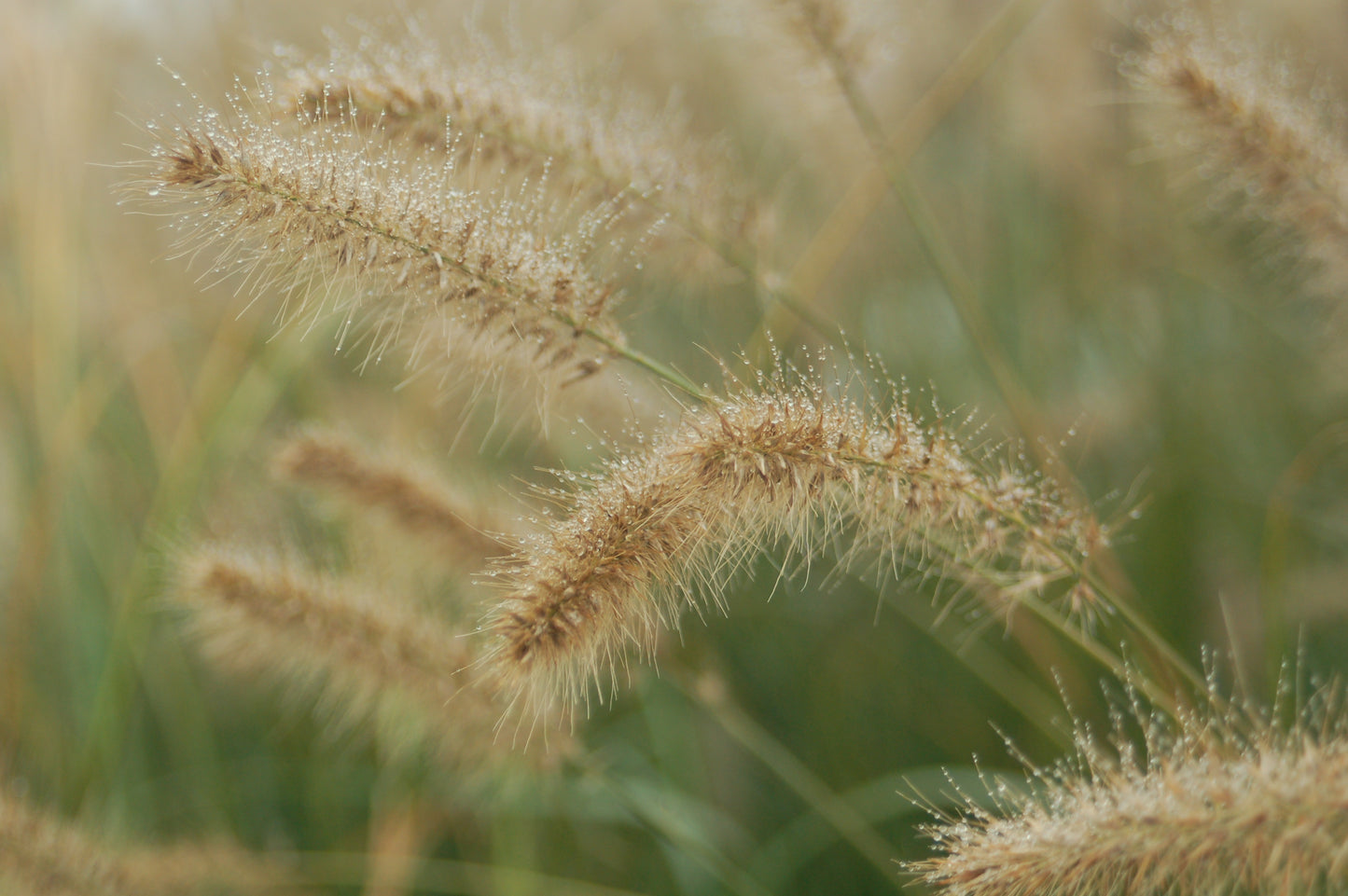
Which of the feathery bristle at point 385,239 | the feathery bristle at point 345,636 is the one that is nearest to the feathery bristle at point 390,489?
the feathery bristle at point 345,636

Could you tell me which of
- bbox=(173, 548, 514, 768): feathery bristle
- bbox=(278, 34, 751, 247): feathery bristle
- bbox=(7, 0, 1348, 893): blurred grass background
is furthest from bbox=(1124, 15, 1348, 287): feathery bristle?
bbox=(173, 548, 514, 768): feathery bristle

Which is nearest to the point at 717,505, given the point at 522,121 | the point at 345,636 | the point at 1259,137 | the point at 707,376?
the point at 522,121

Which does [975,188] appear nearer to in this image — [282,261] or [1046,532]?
[1046,532]

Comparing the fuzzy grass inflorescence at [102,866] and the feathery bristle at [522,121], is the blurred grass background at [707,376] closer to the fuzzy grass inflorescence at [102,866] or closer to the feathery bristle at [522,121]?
the fuzzy grass inflorescence at [102,866]

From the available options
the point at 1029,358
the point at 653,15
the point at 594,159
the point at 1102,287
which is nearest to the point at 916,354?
the point at 1029,358

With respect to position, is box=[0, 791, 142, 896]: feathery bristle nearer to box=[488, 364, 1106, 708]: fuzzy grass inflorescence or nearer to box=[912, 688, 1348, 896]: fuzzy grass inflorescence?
box=[488, 364, 1106, 708]: fuzzy grass inflorescence

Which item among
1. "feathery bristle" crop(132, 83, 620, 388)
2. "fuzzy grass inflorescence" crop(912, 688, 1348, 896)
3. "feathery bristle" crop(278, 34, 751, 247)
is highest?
"feathery bristle" crop(278, 34, 751, 247)
